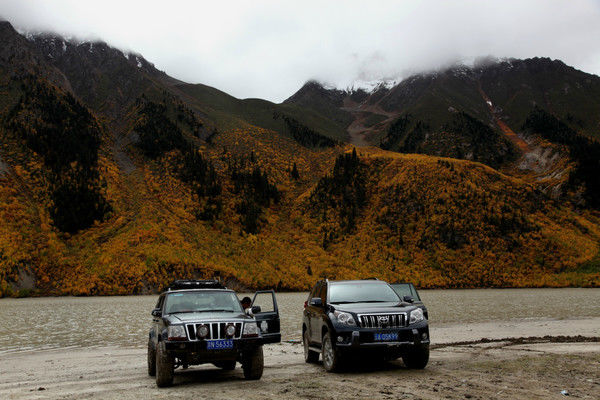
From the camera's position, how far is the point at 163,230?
268 ft

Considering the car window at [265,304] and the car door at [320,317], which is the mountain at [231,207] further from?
the car door at [320,317]

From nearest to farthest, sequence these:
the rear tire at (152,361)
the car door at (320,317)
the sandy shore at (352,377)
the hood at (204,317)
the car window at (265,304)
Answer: the sandy shore at (352,377), the hood at (204,317), the rear tire at (152,361), the car door at (320,317), the car window at (265,304)

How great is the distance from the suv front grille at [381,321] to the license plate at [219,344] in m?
3.04

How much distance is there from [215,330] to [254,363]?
1232 mm

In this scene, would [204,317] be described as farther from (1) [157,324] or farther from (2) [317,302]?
(2) [317,302]

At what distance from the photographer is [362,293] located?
13.3m

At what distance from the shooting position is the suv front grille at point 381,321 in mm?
11797

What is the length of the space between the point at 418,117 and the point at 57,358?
7416 inches

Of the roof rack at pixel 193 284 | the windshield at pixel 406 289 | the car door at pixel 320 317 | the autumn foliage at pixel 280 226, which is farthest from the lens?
the autumn foliage at pixel 280 226

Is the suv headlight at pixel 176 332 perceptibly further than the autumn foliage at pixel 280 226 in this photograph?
No

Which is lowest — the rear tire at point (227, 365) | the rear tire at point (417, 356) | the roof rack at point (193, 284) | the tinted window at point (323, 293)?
the rear tire at point (227, 365)

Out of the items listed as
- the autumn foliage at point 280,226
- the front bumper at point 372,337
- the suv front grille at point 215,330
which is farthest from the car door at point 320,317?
the autumn foliage at point 280,226

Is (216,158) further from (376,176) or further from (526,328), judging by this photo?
(526,328)

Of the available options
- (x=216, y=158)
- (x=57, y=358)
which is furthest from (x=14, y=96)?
(x=57, y=358)
